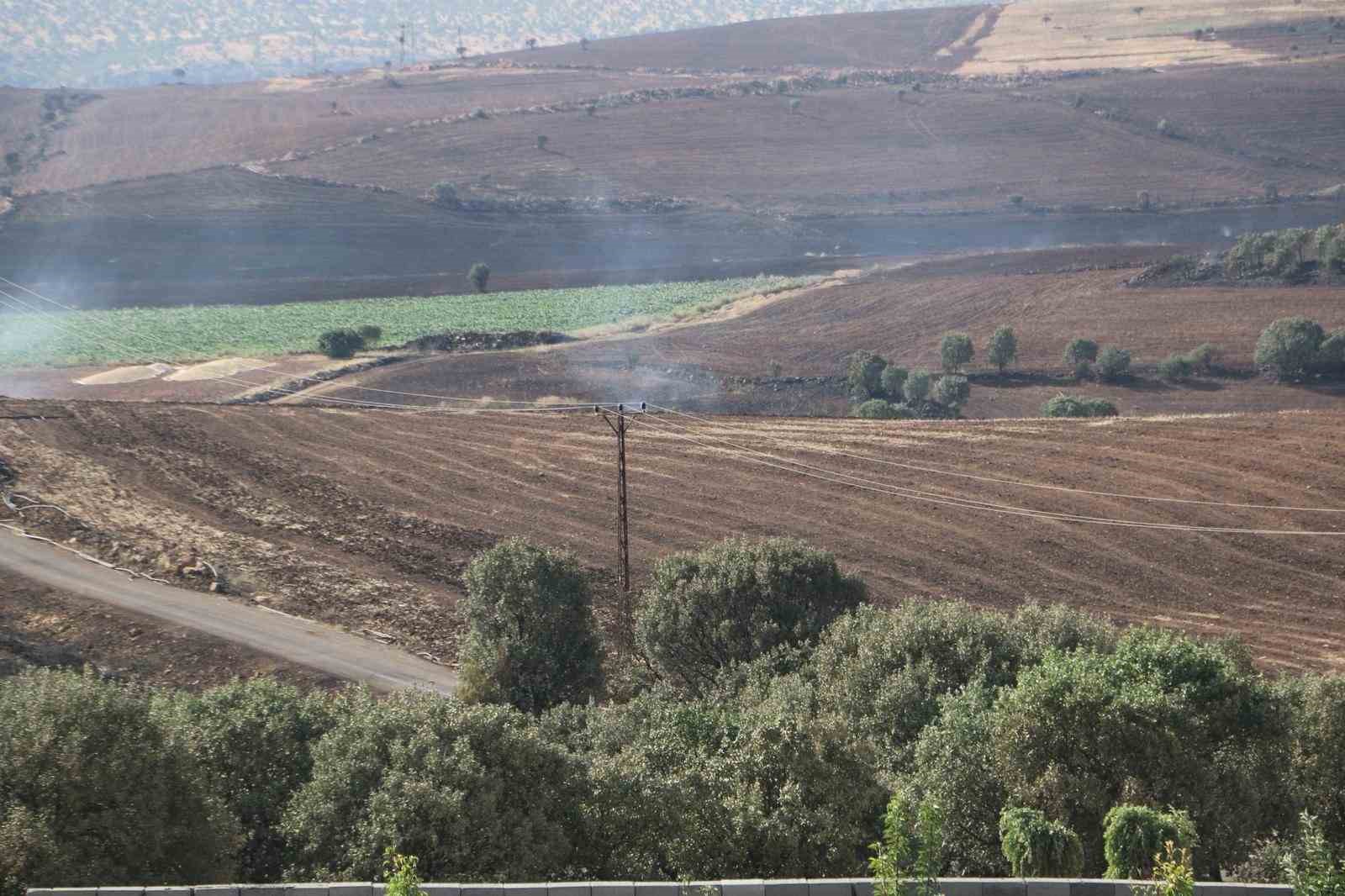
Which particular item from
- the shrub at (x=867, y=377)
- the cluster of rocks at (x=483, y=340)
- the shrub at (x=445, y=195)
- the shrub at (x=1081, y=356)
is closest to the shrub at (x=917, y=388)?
the shrub at (x=867, y=377)

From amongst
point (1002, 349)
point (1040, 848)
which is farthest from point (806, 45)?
point (1040, 848)

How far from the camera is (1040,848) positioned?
1289cm

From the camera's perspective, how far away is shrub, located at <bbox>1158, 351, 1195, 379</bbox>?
58219 mm

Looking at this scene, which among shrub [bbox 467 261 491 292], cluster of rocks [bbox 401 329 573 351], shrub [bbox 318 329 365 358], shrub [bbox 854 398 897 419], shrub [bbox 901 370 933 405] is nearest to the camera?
shrub [bbox 854 398 897 419]

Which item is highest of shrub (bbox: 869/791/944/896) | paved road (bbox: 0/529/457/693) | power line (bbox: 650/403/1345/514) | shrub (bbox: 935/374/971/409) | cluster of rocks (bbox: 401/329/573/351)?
cluster of rocks (bbox: 401/329/573/351)

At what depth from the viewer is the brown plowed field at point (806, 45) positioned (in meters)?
173

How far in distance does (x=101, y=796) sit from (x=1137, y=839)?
10.6 meters

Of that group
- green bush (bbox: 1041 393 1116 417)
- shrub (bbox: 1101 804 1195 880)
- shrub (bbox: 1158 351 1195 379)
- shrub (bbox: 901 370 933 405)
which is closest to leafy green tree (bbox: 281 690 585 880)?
shrub (bbox: 1101 804 1195 880)

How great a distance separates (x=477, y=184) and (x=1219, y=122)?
2693 inches

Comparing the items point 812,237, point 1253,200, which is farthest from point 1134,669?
point 1253,200

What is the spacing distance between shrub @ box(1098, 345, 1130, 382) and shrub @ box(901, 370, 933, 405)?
25.1 ft

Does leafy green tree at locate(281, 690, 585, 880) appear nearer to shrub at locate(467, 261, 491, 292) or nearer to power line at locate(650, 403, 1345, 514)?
power line at locate(650, 403, 1345, 514)

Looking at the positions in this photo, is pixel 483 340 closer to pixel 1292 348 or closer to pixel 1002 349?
pixel 1002 349

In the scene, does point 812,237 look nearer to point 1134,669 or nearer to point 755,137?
point 755,137
